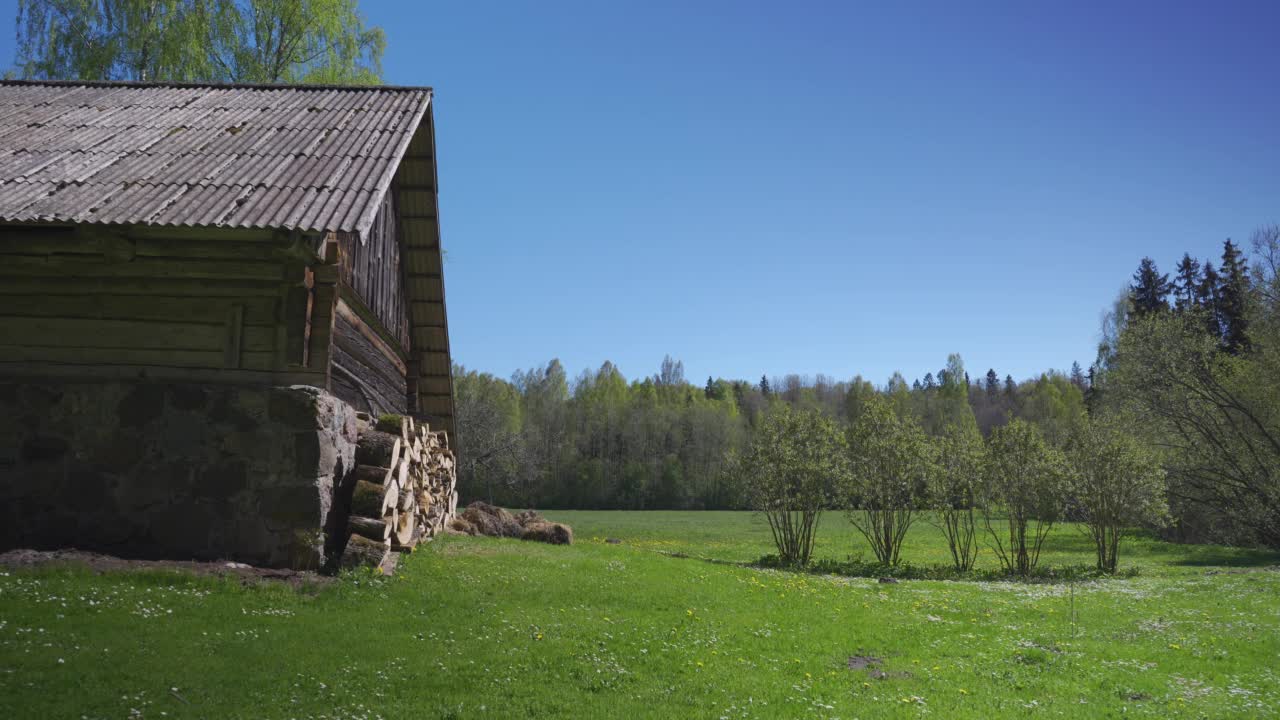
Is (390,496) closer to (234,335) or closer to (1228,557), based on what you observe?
(234,335)

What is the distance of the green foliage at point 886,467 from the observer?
2650 cm

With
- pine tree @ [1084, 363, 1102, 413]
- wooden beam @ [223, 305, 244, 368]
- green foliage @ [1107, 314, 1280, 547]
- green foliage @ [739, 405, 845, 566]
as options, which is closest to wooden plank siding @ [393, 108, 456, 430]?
wooden beam @ [223, 305, 244, 368]

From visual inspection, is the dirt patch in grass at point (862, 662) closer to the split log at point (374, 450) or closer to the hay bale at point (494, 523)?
the split log at point (374, 450)

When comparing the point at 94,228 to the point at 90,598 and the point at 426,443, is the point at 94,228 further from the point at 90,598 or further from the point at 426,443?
the point at 426,443

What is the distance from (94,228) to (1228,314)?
71523 millimetres

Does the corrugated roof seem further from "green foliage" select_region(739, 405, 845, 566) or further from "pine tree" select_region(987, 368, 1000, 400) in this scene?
"pine tree" select_region(987, 368, 1000, 400)

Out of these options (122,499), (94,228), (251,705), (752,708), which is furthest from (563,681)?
(94,228)

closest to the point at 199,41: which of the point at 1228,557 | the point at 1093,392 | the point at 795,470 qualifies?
the point at 795,470

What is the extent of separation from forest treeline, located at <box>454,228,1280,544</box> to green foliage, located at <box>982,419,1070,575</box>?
1.02 meters

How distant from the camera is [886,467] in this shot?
87.4 ft

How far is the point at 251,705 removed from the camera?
6.50 metres

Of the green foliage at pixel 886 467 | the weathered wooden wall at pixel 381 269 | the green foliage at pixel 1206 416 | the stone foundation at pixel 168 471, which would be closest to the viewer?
the stone foundation at pixel 168 471

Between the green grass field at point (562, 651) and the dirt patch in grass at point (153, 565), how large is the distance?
0.91 feet

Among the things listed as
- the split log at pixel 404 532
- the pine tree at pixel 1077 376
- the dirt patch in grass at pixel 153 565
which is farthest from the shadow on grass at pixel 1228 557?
the pine tree at pixel 1077 376
